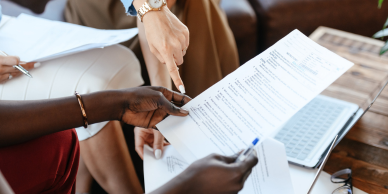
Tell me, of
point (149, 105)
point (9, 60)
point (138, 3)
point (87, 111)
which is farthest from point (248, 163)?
point (9, 60)

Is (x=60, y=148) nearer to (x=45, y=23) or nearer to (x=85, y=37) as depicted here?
(x=85, y=37)

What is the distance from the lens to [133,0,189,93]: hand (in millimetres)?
709

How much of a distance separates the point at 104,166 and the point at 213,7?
0.66 meters

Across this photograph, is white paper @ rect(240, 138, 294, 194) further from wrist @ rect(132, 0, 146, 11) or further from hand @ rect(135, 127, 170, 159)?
wrist @ rect(132, 0, 146, 11)

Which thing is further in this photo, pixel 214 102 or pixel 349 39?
pixel 349 39

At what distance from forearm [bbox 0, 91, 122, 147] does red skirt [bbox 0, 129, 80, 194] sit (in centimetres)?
2

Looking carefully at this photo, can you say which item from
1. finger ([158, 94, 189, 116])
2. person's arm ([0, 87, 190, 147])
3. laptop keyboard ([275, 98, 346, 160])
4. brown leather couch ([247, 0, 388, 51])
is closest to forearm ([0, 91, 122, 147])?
person's arm ([0, 87, 190, 147])

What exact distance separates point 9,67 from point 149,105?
0.42 metres

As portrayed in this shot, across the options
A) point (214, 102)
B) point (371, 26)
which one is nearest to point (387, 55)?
point (371, 26)

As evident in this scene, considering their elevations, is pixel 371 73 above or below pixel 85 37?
below

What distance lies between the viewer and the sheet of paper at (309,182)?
692 mm

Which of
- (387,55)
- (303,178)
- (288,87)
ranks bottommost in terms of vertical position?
(303,178)

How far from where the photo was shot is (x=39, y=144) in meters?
0.69

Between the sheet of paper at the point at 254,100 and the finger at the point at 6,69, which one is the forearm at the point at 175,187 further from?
the finger at the point at 6,69
